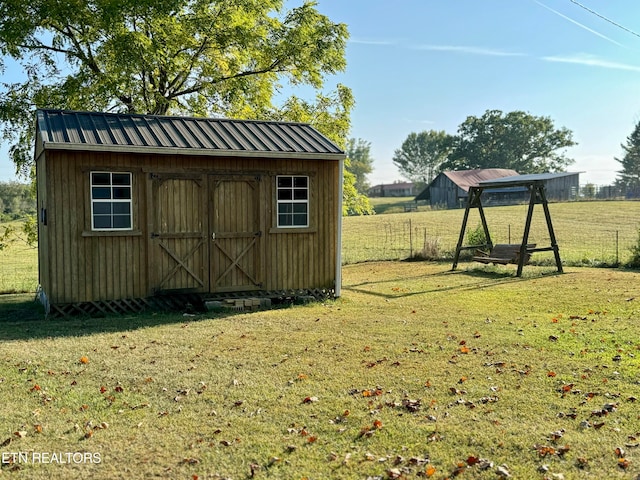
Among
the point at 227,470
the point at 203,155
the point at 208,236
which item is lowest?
the point at 227,470

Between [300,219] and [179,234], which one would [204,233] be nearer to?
[179,234]

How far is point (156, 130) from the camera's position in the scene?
10.8 m

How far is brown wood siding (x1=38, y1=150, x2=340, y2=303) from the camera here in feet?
32.1

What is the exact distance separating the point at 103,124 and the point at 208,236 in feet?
9.02

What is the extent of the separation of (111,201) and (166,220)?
983mm

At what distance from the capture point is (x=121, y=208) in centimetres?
1018

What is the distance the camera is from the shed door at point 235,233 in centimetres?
1089

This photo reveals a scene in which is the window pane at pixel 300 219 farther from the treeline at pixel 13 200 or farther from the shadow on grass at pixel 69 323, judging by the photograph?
the treeline at pixel 13 200

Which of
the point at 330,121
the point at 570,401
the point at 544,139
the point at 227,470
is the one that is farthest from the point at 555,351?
the point at 544,139

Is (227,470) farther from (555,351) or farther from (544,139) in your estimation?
(544,139)

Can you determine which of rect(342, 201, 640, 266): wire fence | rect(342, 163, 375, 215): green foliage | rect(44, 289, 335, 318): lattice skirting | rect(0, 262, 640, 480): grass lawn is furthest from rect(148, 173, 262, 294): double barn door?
rect(342, 201, 640, 266): wire fence

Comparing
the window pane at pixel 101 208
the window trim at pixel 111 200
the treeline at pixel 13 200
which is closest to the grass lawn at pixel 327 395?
the window trim at pixel 111 200

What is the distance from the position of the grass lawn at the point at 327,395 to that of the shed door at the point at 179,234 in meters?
0.97

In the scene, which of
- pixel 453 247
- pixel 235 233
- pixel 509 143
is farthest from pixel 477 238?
pixel 509 143
